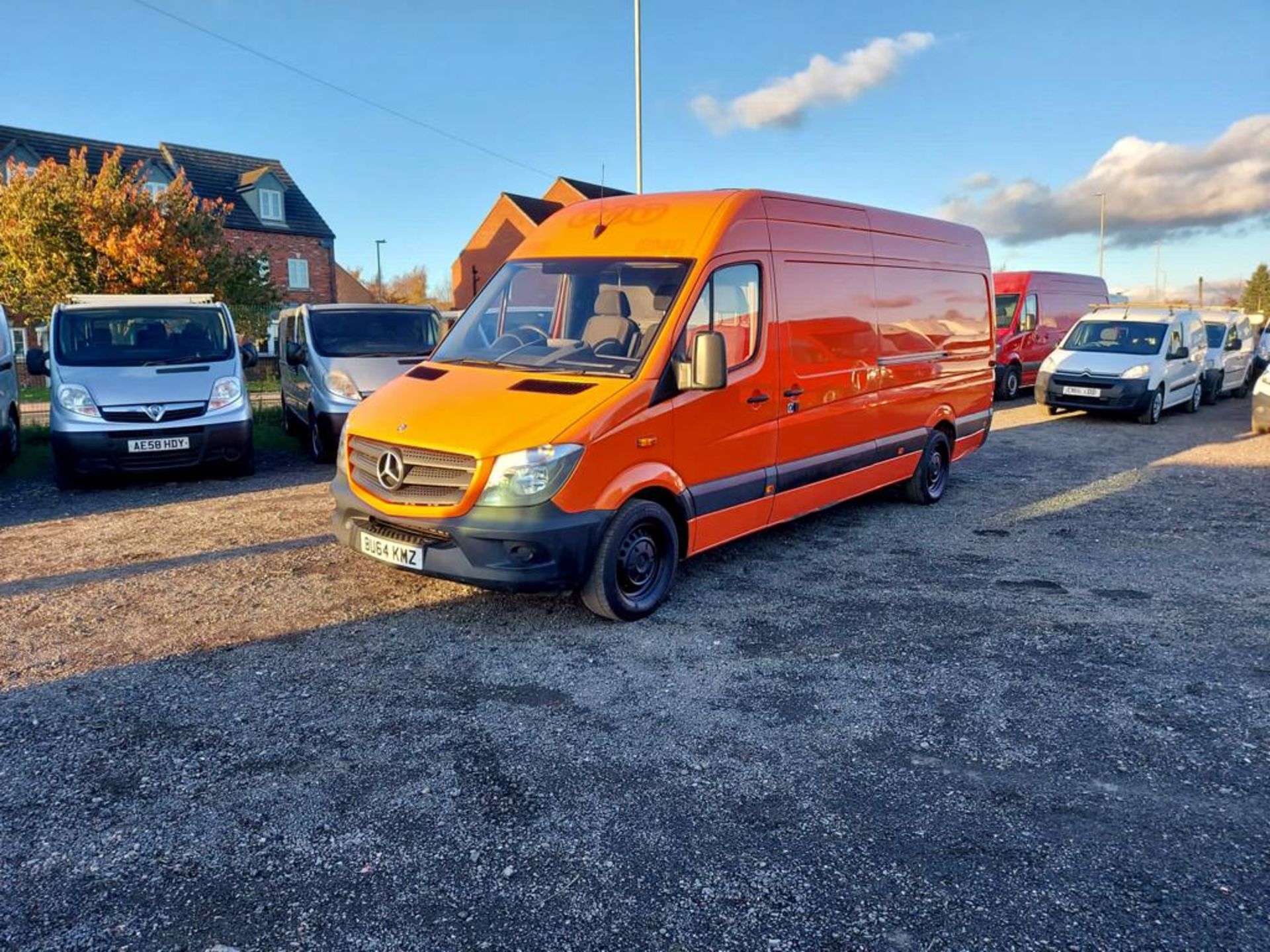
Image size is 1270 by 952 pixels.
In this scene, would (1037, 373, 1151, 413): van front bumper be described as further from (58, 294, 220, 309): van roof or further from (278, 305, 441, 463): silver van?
(58, 294, 220, 309): van roof

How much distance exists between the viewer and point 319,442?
431 inches

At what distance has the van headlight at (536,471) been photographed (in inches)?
188

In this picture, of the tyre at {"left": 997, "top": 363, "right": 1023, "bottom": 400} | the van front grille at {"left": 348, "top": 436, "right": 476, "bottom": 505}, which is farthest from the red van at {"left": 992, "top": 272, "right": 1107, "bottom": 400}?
the van front grille at {"left": 348, "top": 436, "right": 476, "bottom": 505}

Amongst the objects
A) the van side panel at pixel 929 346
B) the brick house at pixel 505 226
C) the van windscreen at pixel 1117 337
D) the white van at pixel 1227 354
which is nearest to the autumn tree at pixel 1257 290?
the brick house at pixel 505 226

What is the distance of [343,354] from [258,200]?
2992 cm

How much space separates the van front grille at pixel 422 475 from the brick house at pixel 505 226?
41979 mm

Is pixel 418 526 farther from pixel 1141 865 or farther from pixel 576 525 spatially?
pixel 1141 865

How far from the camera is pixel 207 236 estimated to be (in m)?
17.0

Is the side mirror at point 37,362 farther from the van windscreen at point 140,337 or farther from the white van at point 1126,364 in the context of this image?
the white van at point 1126,364

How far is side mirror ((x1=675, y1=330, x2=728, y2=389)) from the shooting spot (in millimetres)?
5180

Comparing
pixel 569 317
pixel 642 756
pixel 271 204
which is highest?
pixel 271 204

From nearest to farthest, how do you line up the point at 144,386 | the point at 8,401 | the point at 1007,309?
the point at 144,386 → the point at 8,401 → the point at 1007,309

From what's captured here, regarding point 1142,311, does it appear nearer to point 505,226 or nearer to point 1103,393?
point 1103,393

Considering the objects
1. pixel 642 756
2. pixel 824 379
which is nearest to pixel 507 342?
pixel 824 379
